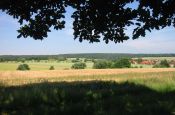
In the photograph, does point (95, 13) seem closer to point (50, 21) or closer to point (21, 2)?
point (50, 21)

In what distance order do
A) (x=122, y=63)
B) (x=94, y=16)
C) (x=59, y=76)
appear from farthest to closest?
1. (x=122, y=63)
2. (x=59, y=76)
3. (x=94, y=16)

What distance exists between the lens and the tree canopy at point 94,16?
761cm

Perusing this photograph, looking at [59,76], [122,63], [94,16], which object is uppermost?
[94,16]

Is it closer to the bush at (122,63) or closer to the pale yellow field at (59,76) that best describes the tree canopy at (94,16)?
the pale yellow field at (59,76)

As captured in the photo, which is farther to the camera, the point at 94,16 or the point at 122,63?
the point at 122,63

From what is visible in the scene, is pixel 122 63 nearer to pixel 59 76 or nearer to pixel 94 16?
pixel 59 76

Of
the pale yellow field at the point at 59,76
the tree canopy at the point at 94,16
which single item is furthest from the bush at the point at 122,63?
the tree canopy at the point at 94,16

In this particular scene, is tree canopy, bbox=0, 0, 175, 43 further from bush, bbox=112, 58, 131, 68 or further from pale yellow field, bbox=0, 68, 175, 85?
bush, bbox=112, 58, 131, 68

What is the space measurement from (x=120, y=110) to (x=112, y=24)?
3189mm

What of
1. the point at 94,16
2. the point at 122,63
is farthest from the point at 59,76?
the point at 122,63

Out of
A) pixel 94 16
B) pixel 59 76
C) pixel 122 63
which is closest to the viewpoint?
pixel 94 16

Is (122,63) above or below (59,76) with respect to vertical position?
below

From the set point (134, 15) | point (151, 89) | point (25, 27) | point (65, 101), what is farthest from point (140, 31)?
point (151, 89)

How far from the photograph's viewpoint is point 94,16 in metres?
8.01
